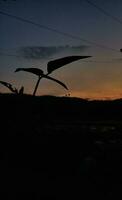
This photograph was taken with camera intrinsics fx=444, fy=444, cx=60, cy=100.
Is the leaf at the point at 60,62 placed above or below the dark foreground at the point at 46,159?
above

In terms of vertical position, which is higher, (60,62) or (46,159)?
(60,62)

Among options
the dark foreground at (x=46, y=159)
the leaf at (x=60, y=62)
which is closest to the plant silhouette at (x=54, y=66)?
the leaf at (x=60, y=62)

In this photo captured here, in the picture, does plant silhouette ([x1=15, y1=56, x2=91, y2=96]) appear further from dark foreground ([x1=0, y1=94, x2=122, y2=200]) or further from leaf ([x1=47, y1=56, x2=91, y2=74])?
dark foreground ([x1=0, y1=94, x2=122, y2=200])

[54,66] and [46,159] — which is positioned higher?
[54,66]

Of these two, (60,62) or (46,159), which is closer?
(60,62)

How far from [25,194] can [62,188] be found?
36cm

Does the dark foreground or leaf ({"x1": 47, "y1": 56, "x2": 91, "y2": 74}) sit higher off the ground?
leaf ({"x1": 47, "y1": 56, "x2": 91, "y2": 74})

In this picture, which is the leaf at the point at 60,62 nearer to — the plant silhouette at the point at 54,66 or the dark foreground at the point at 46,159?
the plant silhouette at the point at 54,66

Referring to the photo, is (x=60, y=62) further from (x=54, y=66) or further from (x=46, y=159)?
(x=46, y=159)

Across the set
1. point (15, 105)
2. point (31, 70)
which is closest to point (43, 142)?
point (15, 105)

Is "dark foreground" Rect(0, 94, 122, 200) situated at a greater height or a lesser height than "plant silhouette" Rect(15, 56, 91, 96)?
lesser

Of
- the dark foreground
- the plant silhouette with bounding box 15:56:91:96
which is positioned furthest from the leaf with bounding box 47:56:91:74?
the dark foreground

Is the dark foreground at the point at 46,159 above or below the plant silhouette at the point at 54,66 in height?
below

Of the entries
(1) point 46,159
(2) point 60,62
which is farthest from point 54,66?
(1) point 46,159
